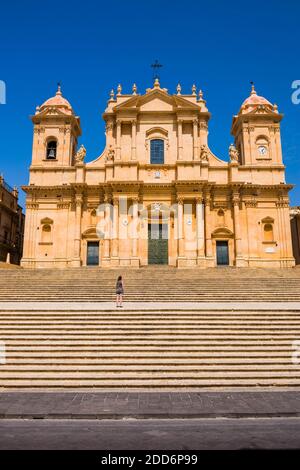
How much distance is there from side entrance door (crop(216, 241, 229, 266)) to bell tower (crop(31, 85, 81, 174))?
15000 millimetres

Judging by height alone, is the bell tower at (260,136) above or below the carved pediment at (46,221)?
above

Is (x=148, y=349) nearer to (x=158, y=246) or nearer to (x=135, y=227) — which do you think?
(x=135, y=227)

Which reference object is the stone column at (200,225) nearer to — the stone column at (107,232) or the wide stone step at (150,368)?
the stone column at (107,232)

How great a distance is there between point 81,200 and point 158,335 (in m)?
21.8

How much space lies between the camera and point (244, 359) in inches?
438

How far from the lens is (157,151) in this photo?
1331 inches

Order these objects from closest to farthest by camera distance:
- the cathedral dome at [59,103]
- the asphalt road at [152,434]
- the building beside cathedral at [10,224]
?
the asphalt road at [152,434]
the cathedral dome at [59,103]
the building beside cathedral at [10,224]

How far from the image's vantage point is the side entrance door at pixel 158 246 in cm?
3191

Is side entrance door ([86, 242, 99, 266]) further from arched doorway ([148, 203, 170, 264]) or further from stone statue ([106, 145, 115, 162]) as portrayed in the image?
stone statue ([106, 145, 115, 162])

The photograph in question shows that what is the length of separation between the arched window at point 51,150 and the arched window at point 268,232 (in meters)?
19.4

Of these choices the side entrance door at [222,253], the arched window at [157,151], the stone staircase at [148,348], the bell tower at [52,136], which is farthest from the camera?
the bell tower at [52,136]

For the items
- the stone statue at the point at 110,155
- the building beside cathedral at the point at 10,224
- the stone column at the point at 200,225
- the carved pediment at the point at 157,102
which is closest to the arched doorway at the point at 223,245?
the stone column at the point at 200,225
